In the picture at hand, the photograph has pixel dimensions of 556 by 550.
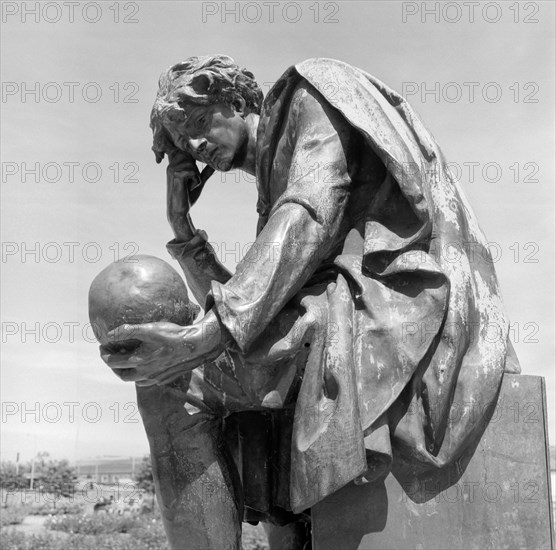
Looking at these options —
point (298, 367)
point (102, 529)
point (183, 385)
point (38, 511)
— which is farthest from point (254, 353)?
point (38, 511)

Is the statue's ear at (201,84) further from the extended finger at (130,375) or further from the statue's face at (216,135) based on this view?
the extended finger at (130,375)

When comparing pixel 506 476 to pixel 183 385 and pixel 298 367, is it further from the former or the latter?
pixel 183 385

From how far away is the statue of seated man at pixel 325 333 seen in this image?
2.66 metres

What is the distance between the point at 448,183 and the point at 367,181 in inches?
12.8

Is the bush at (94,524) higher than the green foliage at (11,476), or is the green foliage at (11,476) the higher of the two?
the bush at (94,524)

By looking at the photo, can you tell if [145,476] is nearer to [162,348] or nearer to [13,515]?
[13,515]

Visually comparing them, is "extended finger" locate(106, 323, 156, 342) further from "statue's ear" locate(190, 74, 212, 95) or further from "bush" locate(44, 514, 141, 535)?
"bush" locate(44, 514, 141, 535)

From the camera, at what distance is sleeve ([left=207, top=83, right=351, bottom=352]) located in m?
2.64

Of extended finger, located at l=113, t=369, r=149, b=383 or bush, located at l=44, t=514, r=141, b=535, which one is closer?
extended finger, located at l=113, t=369, r=149, b=383

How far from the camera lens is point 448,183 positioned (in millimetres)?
3170

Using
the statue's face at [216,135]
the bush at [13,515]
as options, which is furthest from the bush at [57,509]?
the statue's face at [216,135]

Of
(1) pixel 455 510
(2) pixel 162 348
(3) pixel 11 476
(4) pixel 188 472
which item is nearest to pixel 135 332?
(2) pixel 162 348

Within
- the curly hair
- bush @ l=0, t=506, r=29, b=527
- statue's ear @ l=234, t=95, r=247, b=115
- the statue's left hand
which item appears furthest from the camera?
bush @ l=0, t=506, r=29, b=527

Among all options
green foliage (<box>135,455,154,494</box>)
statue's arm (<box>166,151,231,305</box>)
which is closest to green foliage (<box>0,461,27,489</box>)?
green foliage (<box>135,455,154,494</box>)
